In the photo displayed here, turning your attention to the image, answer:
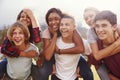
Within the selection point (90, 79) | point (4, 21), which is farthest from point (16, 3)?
point (90, 79)

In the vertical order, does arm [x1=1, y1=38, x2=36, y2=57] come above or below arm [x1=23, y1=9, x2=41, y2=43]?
below

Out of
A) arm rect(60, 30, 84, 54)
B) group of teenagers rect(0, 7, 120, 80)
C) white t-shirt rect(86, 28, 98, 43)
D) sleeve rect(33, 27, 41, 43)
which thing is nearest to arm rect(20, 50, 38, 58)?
group of teenagers rect(0, 7, 120, 80)

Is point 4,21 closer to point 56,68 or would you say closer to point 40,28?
point 40,28

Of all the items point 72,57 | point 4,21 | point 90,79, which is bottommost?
point 90,79

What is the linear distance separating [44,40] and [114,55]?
561mm

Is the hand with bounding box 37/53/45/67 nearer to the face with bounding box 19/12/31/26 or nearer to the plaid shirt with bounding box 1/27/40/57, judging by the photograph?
the plaid shirt with bounding box 1/27/40/57

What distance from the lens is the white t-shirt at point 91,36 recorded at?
2646 mm

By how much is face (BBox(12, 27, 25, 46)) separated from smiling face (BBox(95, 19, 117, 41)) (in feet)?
1.92

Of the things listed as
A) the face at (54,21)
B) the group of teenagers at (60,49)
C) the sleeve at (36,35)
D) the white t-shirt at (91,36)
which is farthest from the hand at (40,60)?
the white t-shirt at (91,36)

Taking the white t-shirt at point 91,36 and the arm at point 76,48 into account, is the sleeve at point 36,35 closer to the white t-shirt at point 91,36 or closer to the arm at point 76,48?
the arm at point 76,48

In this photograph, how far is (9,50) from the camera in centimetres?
268

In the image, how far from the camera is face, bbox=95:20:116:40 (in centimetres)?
258

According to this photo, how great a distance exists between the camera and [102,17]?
2598 mm

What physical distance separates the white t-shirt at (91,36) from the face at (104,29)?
0.06 m
